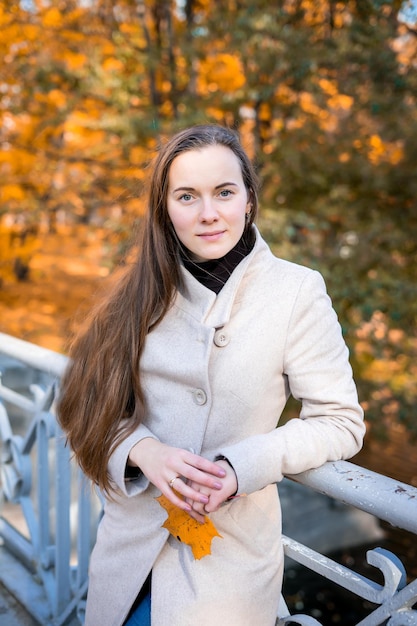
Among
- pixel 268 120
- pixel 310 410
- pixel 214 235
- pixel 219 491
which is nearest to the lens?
pixel 219 491

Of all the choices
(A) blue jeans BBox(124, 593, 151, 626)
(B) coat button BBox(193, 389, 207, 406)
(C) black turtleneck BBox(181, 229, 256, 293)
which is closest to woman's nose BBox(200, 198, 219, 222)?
(C) black turtleneck BBox(181, 229, 256, 293)

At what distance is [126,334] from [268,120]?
22.6ft

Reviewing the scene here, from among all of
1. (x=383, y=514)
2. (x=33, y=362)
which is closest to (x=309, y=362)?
(x=383, y=514)

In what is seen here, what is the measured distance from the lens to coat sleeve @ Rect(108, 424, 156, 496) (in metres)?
1.44

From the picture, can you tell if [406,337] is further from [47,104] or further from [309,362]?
[309,362]

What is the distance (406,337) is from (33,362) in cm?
592

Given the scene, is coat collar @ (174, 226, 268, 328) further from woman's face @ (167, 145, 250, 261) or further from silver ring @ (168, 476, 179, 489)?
silver ring @ (168, 476, 179, 489)

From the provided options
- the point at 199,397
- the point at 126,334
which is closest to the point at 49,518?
the point at 126,334

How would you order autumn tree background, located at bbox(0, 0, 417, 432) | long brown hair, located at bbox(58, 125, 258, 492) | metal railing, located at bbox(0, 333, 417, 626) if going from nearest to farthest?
metal railing, located at bbox(0, 333, 417, 626) → long brown hair, located at bbox(58, 125, 258, 492) → autumn tree background, located at bbox(0, 0, 417, 432)

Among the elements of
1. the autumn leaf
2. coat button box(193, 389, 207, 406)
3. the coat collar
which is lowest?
the autumn leaf

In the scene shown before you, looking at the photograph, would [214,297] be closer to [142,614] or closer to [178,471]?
[178,471]

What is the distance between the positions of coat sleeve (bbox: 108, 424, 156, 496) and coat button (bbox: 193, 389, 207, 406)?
0.13m

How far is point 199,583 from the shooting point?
1378 millimetres

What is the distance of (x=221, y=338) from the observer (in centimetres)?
143
